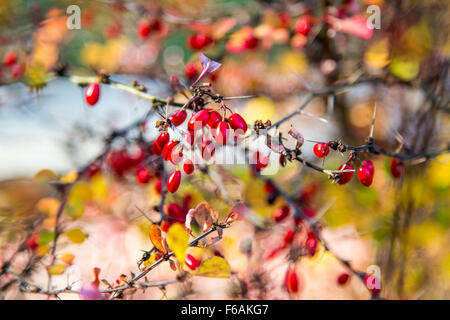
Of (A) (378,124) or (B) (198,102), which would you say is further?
(A) (378,124)

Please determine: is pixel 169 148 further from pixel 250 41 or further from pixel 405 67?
pixel 405 67

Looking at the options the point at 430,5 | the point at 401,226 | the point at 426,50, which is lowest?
the point at 401,226

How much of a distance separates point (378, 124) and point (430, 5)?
563 millimetres

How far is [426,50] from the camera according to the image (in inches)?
54.0

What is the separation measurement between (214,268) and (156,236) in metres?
0.13

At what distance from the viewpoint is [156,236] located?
Result: 0.62 metres

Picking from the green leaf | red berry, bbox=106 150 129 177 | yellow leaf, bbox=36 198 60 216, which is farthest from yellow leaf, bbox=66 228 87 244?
red berry, bbox=106 150 129 177

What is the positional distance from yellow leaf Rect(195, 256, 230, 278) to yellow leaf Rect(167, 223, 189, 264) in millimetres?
45

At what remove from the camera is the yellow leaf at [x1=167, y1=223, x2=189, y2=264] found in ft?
2.04

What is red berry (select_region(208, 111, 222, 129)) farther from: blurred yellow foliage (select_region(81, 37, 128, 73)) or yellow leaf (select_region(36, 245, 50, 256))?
blurred yellow foliage (select_region(81, 37, 128, 73))

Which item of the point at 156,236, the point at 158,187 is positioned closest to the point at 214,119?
the point at 156,236
